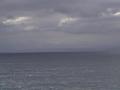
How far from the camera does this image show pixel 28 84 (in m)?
131

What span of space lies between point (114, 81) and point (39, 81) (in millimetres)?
27441

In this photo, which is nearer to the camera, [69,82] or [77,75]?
[69,82]

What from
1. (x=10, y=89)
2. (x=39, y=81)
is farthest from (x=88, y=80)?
(x=10, y=89)

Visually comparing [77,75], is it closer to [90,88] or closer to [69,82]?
[69,82]

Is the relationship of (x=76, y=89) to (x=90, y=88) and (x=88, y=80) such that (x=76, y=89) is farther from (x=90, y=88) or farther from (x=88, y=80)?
(x=88, y=80)

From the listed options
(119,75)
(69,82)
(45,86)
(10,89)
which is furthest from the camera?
(119,75)

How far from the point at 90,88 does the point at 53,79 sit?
90.4 ft

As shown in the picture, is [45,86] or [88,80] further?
[88,80]

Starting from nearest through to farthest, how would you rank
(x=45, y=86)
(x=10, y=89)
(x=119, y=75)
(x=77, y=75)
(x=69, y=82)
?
1. (x=10, y=89)
2. (x=45, y=86)
3. (x=69, y=82)
4. (x=119, y=75)
5. (x=77, y=75)

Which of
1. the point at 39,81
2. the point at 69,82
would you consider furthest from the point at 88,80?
the point at 39,81

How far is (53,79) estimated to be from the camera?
14388 centimetres

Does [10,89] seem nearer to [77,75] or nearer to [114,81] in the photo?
[114,81]

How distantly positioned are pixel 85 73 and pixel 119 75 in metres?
20.4

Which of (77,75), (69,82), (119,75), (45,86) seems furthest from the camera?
(77,75)
